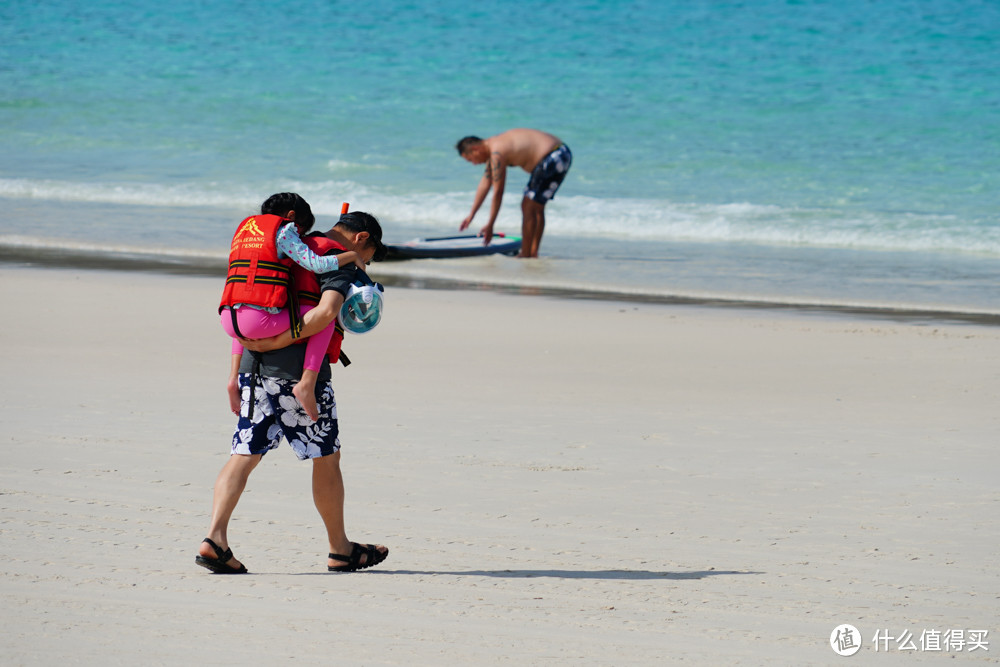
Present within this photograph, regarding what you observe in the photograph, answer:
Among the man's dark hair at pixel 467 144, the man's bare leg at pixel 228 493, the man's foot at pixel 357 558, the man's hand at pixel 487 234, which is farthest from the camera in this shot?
the man's hand at pixel 487 234

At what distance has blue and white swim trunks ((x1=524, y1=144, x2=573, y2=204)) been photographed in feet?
44.1

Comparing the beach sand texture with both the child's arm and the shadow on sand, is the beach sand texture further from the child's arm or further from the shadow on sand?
the child's arm

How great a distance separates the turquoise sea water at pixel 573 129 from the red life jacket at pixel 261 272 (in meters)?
7.76

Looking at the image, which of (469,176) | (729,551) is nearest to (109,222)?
(469,176)

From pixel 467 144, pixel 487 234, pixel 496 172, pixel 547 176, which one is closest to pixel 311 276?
pixel 467 144

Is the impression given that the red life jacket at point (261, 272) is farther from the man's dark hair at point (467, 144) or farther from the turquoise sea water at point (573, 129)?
the man's dark hair at point (467, 144)

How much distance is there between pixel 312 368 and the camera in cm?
399

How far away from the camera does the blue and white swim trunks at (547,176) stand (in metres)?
13.4

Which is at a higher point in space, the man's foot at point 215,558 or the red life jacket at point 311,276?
the red life jacket at point 311,276

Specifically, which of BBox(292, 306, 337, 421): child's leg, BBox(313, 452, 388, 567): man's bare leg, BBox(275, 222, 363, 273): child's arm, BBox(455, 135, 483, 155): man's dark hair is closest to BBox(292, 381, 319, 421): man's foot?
BBox(292, 306, 337, 421): child's leg

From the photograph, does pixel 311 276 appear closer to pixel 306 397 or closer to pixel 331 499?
pixel 306 397

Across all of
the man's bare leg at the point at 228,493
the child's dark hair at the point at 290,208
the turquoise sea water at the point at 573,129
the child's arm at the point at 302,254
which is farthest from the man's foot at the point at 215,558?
the turquoise sea water at the point at 573,129

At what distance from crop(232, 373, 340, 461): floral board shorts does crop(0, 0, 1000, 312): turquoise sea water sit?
763 centimetres

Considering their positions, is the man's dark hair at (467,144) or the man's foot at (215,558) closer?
the man's foot at (215,558)
